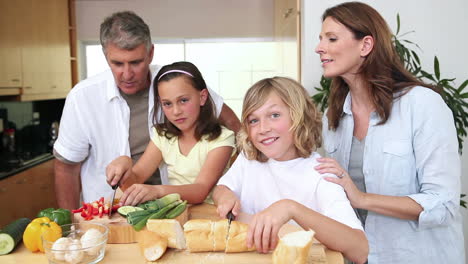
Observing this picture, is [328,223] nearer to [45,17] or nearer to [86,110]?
[86,110]

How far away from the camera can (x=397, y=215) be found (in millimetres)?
1685

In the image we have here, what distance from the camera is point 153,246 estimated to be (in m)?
1.12

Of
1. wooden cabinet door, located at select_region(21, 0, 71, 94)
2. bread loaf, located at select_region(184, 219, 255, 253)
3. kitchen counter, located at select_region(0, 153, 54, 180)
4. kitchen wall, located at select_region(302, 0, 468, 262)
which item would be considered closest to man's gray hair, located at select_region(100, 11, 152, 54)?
bread loaf, located at select_region(184, 219, 255, 253)

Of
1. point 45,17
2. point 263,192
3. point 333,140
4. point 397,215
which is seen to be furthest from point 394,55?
point 45,17

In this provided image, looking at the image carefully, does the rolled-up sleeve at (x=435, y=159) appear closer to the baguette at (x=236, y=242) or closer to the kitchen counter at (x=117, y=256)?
the kitchen counter at (x=117, y=256)

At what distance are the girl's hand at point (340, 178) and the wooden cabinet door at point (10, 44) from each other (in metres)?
3.32

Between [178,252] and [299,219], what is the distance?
0.33 m

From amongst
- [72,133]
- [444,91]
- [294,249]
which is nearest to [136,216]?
[294,249]

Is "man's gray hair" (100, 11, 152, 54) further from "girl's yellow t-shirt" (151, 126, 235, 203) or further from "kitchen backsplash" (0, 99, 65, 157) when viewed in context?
"kitchen backsplash" (0, 99, 65, 157)

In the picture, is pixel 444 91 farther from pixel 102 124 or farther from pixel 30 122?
pixel 30 122

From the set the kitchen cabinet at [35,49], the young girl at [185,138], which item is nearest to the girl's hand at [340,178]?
the young girl at [185,138]

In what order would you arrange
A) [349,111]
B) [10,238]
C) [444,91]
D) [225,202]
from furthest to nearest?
[444,91]
[349,111]
[225,202]
[10,238]

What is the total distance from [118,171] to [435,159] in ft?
3.93

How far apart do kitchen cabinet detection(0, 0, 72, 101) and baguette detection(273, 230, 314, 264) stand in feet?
11.8
